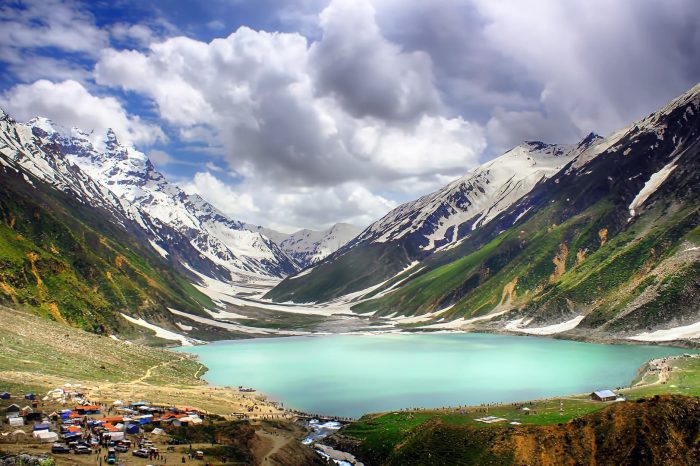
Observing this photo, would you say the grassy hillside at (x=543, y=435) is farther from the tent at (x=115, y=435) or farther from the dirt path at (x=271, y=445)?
the tent at (x=115, y=435)

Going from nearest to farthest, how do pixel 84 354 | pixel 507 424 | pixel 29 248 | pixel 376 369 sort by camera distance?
pixel 507 424
pixel 84 354
pixel 376 369
pixel 29 248

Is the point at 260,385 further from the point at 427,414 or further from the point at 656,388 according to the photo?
the point at 656,388

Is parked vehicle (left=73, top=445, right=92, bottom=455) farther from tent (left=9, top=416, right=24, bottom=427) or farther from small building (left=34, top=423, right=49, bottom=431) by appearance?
tent (left=9, top=416, right=24, bottom=427)

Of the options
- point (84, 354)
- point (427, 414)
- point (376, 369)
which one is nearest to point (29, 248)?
point (84, 354)

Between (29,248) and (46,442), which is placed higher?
(29,248)

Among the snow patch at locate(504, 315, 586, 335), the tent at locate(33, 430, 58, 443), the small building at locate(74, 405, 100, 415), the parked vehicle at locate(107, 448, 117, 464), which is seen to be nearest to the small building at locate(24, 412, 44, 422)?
the small building at locate(74, 405, 100, 415)

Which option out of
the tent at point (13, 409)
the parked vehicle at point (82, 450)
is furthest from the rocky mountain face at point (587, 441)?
the tent at point (13, 409)
